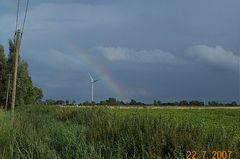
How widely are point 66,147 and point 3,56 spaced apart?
59.3m

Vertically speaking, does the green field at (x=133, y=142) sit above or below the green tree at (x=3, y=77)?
below

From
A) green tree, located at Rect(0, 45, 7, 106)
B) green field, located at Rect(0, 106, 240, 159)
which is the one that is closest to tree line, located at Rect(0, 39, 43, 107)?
green tree, located at Rect(0, 45, 7, 106)

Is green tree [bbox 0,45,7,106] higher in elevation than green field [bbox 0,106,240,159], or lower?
higher

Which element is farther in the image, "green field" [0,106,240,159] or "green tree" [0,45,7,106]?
"green tree" [0,45,7,106]

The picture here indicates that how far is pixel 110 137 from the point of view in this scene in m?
14.2

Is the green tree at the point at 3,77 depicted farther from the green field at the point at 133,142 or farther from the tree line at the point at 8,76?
the green field at the point at 133,142

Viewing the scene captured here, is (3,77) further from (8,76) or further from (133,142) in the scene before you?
(133,142)

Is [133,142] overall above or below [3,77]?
below

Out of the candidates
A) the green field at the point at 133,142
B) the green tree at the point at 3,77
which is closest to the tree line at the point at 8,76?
the green tree at the point at 3,77

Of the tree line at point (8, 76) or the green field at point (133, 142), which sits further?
the tree line at point (8, 76)

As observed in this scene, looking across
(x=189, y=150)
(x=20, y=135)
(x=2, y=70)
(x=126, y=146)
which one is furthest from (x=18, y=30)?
(x=2, y=70)

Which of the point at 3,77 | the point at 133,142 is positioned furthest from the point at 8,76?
the point at 133,142

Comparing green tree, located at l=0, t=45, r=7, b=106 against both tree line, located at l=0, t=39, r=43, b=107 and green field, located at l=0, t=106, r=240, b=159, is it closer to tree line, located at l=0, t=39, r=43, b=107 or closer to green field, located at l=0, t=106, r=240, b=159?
tree line, located at l=0, t=39, r=43, b=107

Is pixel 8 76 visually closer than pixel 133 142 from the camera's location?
No
